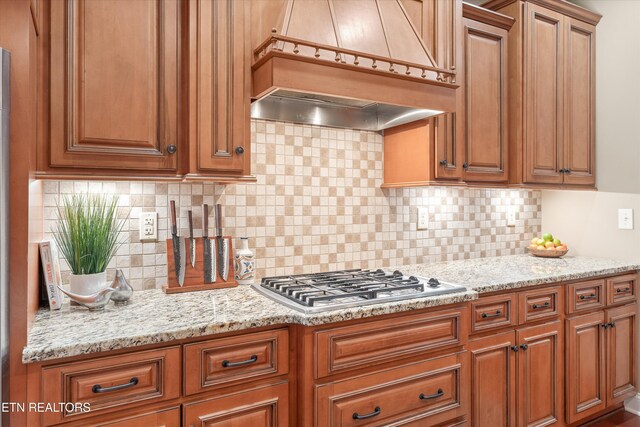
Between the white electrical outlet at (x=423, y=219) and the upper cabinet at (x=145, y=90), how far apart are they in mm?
1264

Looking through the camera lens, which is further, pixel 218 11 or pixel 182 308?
pixel 218 11

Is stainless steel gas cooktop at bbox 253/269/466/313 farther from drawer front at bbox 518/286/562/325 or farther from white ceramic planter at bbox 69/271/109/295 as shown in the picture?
white ceramic planter at bbox 69/271/109/295

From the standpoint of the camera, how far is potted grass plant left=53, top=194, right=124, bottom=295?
1.58 metres

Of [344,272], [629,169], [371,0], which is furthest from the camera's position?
[629,169]

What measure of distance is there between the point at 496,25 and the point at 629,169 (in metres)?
1.29

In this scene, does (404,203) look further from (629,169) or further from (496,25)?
(629,169)

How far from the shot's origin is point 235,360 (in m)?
1.39

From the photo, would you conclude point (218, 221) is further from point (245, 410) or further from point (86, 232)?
point (245, 410)

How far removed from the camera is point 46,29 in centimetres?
142

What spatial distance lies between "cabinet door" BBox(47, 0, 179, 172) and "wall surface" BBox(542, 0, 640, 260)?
2762 mm

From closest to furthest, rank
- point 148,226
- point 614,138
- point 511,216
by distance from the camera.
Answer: point 148,226
point 614,138
point 511,216

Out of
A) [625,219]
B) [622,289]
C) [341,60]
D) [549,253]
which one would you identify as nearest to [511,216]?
[549,253]

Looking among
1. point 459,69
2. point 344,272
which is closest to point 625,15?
point 459,69

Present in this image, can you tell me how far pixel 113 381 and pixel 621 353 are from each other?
111 inches
